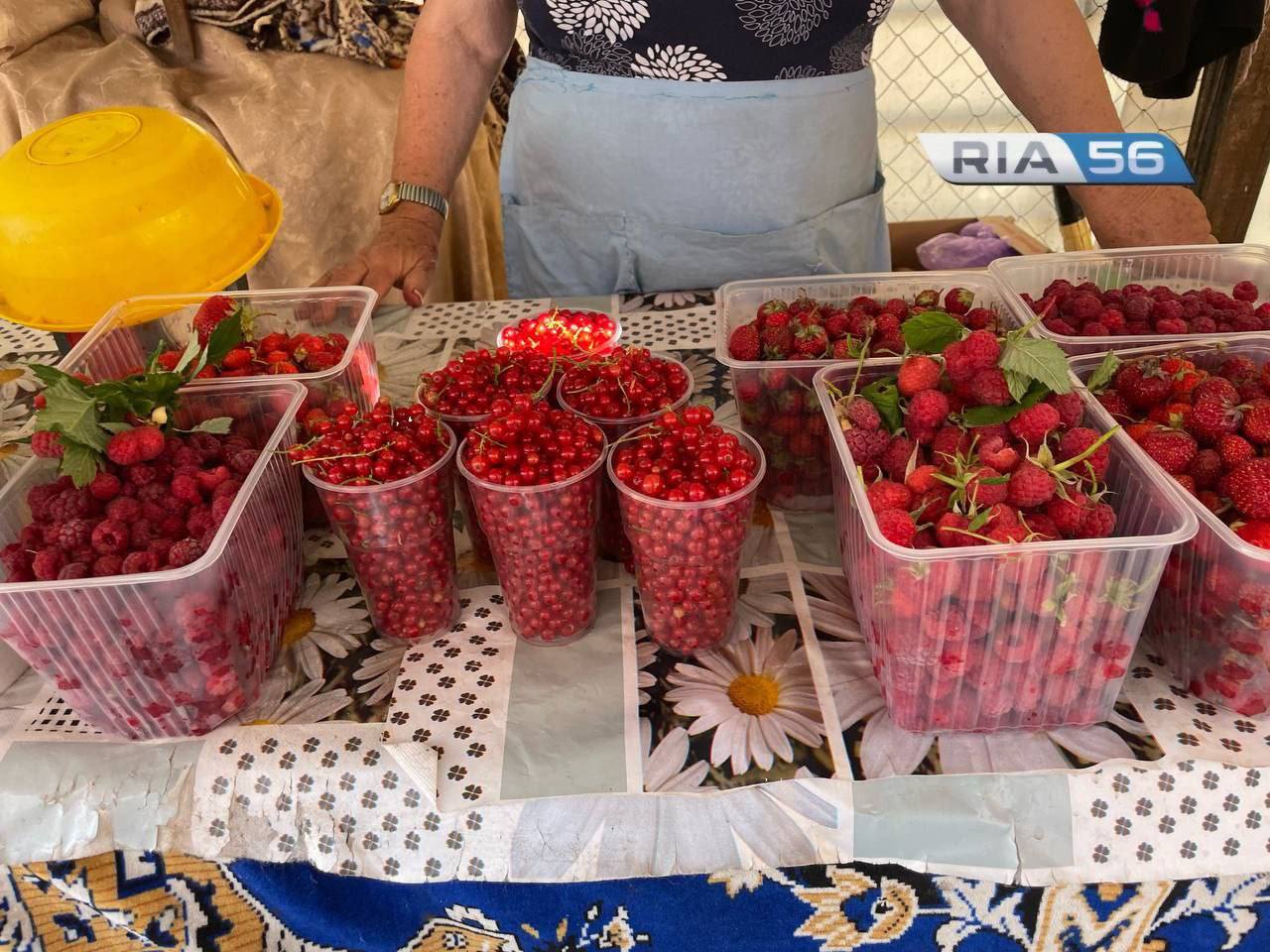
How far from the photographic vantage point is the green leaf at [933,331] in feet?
2.77

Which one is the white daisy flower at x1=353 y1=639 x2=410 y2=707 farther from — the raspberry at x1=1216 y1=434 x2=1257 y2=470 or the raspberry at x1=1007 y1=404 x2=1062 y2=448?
the raspberry at x1=1216 y1=434 x2=1257 y2=470

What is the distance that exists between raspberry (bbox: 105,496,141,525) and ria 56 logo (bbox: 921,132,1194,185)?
2.38 ft

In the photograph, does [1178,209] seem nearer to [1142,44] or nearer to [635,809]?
[1142,44]

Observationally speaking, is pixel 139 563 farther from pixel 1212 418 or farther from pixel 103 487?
pixel 1212 418

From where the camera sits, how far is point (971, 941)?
79 centimetres

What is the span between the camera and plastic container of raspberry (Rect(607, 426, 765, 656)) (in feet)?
2.42

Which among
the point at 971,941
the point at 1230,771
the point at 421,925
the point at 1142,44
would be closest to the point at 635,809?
the point at 421,925

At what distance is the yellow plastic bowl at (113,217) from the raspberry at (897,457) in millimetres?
824

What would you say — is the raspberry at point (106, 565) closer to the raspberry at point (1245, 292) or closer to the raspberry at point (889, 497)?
the raspberry at point (889, 497)

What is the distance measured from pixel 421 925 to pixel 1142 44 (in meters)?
2.22

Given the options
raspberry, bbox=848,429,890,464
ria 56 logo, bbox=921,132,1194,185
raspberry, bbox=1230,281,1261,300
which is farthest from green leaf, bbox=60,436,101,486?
raspberry, bbox=1230,281,1261,300

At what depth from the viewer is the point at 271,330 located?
1166 mm

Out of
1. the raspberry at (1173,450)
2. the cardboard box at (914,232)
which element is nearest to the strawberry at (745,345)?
the raspberry at (1173,450)

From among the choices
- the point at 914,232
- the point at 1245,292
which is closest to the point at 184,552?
the point at 1245,292
